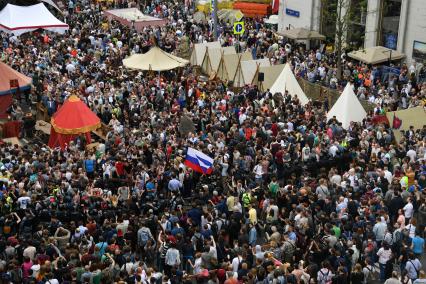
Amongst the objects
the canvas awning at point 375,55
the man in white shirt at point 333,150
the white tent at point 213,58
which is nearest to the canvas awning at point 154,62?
the white tent at point 213,58

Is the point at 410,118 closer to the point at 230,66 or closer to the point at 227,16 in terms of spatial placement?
the point at 230,66

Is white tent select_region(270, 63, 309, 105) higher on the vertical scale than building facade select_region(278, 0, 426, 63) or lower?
lower

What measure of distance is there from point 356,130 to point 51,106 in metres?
12.0

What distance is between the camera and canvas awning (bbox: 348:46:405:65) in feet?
108

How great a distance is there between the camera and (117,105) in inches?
1109

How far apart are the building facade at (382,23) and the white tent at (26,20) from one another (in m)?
13.5

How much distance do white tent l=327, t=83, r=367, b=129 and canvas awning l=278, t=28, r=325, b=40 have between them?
11.4 meters

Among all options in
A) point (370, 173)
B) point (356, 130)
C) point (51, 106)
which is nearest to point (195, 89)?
point (51, 106)

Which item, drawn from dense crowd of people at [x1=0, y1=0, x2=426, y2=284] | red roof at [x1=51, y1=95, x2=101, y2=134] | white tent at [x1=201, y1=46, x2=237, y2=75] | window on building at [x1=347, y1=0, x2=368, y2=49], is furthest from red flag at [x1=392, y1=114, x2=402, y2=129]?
window on building at [x1=347, y1=0, x2=368, y2=49]

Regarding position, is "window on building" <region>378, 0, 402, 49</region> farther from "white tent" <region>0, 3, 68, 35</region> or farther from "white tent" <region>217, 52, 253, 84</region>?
"white tent" <region>0, 3, 68, 35</region>

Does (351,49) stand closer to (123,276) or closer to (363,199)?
(363,199)

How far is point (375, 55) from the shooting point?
33188 millimetres

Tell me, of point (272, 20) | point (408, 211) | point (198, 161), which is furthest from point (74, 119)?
point (272, 20)

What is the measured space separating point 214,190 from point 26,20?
19722 mm
